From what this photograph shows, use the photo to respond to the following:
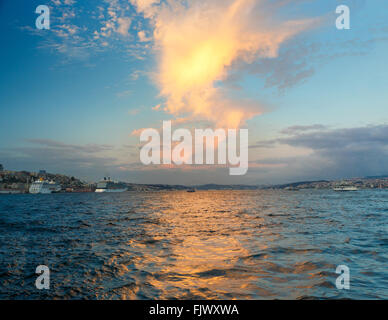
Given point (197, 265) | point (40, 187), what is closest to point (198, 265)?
point (197, 265)

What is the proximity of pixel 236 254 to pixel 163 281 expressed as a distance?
5.11 meters

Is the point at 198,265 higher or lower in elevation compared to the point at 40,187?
higher

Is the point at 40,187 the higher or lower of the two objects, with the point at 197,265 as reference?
lower

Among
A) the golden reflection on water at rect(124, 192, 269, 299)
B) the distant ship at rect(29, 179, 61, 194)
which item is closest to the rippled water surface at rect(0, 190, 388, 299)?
the golden reflection on water at rect(124, 192, 269, 299)

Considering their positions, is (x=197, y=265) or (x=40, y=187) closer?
(x=197, y=265)

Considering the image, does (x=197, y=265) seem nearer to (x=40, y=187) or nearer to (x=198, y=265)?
(x=198, y=265)

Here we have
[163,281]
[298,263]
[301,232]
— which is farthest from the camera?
[301,232]

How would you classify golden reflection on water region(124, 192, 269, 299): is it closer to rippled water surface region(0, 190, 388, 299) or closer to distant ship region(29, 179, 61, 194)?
rippled water surface region(0, 190, 388, 299)

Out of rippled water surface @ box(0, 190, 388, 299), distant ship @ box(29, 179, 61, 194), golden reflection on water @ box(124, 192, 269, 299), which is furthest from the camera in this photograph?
distant ship @ box(29, 179, 61, 194)
